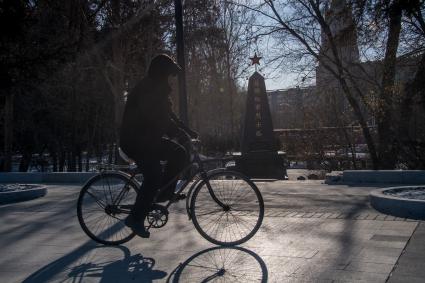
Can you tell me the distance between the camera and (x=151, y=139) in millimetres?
5465

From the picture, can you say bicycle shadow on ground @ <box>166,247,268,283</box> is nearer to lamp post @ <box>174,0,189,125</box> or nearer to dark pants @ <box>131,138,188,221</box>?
dark pants @ <box>131,138,188,221</box>

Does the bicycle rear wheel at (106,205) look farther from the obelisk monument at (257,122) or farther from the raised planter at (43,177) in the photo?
the obelisk monument at (257,122)

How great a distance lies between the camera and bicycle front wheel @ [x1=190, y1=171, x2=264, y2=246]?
552cm

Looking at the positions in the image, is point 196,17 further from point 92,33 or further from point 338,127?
point 338,127

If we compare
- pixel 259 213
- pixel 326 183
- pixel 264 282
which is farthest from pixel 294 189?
pixel 264 282

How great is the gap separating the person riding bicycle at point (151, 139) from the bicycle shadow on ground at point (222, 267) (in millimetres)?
741

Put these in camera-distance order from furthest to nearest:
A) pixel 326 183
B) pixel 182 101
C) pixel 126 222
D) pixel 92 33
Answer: pixel 92 33 < pixel 182 101 < pixel 326 183 < pixel 126 222

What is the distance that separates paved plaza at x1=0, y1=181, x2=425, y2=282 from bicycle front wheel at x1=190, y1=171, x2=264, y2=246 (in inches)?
5.6

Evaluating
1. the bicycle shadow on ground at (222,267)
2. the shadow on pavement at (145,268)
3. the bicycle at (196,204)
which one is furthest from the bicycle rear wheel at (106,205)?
the bicycle shadow on ground at (222,267)

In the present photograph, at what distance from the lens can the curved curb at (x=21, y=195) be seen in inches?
384

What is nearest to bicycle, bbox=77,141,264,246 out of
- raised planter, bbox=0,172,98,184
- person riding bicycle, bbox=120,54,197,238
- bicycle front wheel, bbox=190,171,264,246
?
bicycle front wheel, bbox=190,171,264,246

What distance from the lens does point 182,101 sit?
1346 centimetres

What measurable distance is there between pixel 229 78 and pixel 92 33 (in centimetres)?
1536

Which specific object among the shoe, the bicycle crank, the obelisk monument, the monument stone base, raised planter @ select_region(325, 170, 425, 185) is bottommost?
the shoe
